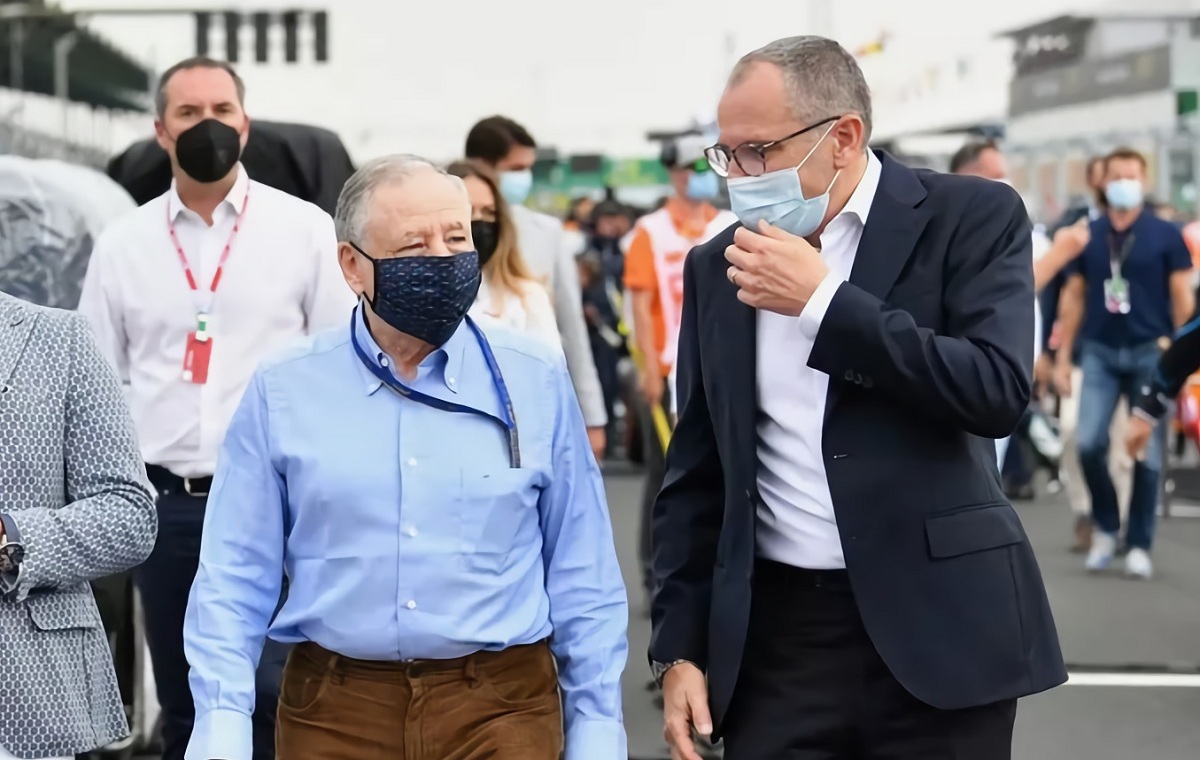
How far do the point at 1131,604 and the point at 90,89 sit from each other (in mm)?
79972

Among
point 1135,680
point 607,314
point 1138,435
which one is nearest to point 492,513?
point 1138,435

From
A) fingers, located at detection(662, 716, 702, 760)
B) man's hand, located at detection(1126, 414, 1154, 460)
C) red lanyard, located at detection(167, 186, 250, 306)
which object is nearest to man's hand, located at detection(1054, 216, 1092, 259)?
man's hand, located at detection(1126, 414, 1154, 460)

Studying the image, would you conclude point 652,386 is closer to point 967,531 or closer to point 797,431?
point 797,431

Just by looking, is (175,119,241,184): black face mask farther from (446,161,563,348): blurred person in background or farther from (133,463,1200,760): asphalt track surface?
(133,463,1200,760): asphalt track surface

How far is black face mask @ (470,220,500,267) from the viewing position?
6.25 m

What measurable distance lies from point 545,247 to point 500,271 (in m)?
1.08

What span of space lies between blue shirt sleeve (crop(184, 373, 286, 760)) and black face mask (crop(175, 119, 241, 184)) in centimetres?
189

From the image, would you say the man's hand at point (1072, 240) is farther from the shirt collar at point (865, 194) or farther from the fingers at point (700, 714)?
the fingers at point (700, 714)

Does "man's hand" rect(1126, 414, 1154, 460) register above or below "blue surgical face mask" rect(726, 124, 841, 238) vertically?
below

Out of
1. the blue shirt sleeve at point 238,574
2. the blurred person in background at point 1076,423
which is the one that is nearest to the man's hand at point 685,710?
the blue shirt sleeve at point 238,574

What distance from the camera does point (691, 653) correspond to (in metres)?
3.50

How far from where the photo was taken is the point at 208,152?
206 inches

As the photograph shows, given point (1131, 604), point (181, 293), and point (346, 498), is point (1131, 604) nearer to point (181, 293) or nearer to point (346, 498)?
point (181, 293)

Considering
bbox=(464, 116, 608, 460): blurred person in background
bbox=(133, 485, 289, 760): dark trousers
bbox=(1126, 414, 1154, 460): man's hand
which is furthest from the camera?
bbox=(464, 116, 608, 460): blurred person in background
